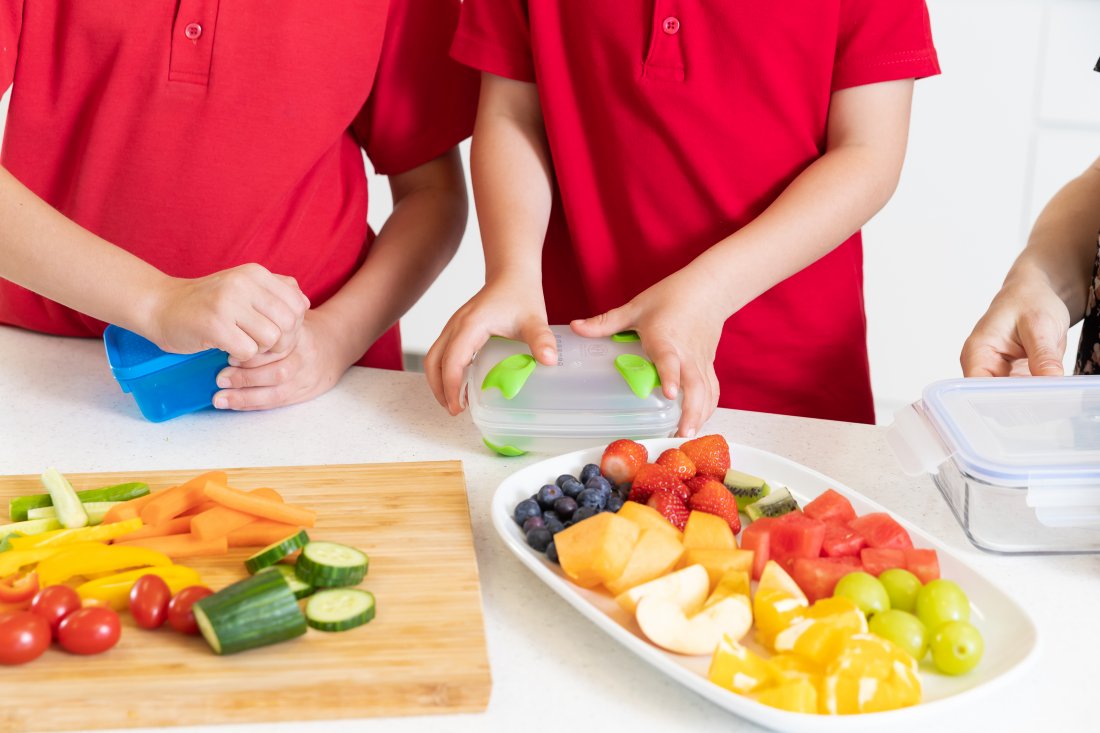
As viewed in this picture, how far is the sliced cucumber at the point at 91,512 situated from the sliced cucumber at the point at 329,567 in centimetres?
20

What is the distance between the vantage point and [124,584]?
0.81 m

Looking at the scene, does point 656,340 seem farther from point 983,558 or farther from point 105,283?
point 105,283

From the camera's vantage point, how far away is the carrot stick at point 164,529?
0.90 m

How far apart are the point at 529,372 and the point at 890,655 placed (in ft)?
1.54

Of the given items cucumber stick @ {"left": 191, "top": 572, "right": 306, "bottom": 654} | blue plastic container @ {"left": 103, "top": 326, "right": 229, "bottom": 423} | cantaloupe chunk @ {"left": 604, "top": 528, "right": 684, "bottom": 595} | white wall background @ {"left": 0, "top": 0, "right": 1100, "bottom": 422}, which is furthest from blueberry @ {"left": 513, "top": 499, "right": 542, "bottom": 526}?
white wall background @ {"left": 0, "top": 0, "right": 1100, "bottom": 422}

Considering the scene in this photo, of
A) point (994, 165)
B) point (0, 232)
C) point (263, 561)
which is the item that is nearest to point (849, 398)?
point (263, 561)

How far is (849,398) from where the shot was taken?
1451 mm

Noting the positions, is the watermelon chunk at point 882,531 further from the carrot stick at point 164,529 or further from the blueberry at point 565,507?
the carrot stick at point 164,529

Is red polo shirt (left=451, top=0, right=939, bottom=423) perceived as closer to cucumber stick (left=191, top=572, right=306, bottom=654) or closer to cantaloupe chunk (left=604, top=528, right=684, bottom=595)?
cantaloupe chunk (left=604, top=528, right=684, bottom=595)

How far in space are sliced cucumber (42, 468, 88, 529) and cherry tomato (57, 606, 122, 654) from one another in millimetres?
178

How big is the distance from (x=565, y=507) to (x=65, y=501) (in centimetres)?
42

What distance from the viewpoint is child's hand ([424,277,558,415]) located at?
1121 mm

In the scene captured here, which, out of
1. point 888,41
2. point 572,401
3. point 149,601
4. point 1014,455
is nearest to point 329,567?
point 149,601

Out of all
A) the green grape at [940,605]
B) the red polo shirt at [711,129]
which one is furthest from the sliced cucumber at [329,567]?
the red polo shirt at [711,129]
